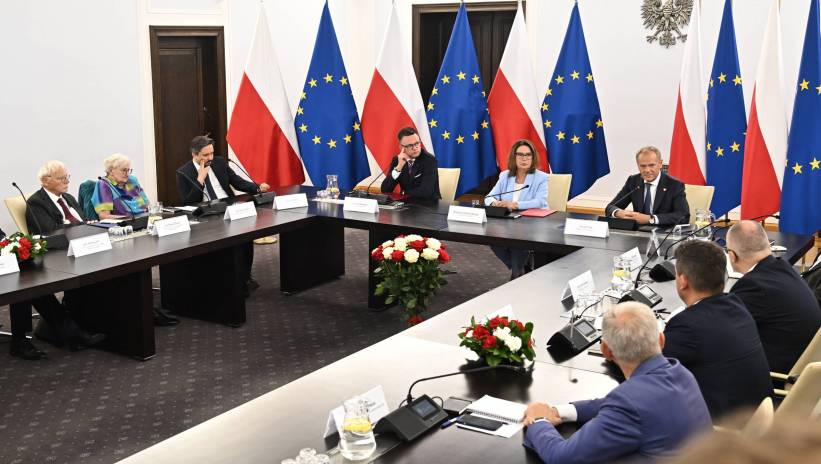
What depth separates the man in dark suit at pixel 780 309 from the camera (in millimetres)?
3369

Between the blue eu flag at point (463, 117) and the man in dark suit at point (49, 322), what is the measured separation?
337cm

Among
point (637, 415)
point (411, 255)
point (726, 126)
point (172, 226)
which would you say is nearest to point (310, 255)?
point (172, 226)

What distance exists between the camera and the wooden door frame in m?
9.38

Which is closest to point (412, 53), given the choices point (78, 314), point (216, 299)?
point (216, 299)

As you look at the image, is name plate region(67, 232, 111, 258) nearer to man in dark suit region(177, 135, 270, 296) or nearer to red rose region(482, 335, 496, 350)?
man in dark suit region(177, 135, 270, 296)

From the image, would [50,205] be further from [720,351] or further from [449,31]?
[449,31]

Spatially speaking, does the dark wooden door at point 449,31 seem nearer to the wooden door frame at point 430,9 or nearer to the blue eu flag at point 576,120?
the wooden door frame at point 430,9

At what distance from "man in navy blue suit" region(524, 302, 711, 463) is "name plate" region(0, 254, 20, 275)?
2.99 m

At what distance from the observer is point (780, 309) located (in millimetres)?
A: 3367

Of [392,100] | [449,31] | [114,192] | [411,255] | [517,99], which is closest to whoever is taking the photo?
Answer: [411,255]

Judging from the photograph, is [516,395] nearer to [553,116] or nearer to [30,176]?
[553,116]

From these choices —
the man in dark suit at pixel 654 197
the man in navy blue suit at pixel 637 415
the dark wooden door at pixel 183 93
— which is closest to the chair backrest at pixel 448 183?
the man in dark suit at pixel 654 197

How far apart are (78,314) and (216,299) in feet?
2.76

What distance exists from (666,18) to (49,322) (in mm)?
6169
